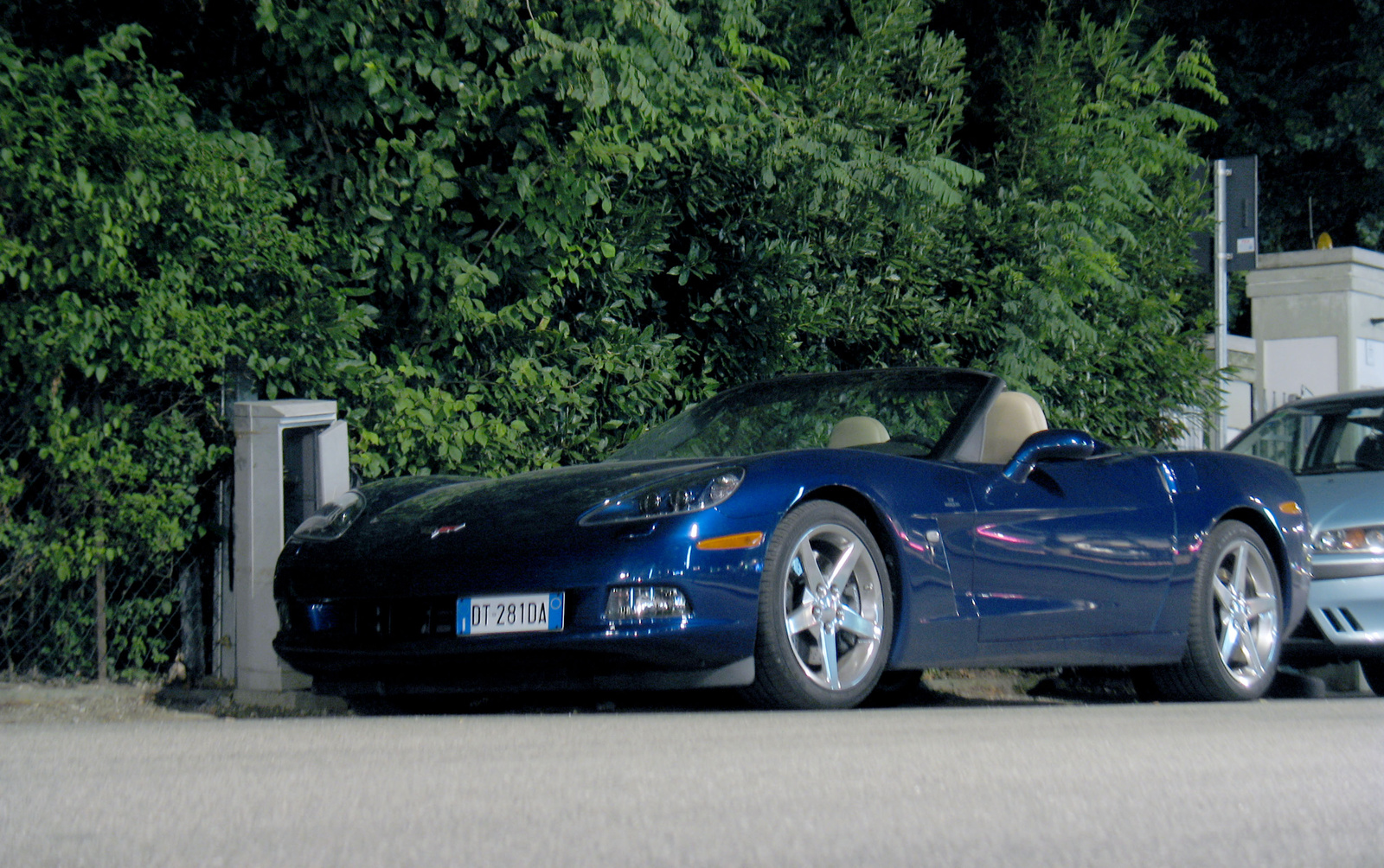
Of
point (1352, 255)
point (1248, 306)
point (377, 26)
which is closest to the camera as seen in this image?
point (377, 26)

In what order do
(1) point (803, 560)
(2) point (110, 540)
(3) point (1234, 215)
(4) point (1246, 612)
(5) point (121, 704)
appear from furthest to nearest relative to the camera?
(3) point (1234, 215), (4) point (1246, 612), (2) point (110, 540), (5) point (121, 704), (1) point (803, 560)

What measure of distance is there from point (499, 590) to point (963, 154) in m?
7.55

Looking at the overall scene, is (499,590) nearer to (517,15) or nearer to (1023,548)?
(1023,548)

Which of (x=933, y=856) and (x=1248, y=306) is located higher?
(x=1248, y=306)

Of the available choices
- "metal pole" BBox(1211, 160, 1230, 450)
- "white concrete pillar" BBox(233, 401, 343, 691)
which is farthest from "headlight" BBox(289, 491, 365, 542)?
"metal pole" BBox(1211, 160, 1230, 450)

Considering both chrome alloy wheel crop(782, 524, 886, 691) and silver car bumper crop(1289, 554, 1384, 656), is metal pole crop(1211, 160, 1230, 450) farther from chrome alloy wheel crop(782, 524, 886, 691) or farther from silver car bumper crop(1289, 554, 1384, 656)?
chrome alloy wheel crop(782, 524, 886, 691)

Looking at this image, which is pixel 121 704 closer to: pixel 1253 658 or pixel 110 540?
pixel 110 540

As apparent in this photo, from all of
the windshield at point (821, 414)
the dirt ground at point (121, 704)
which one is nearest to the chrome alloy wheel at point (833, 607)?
the windshield at point (821, 414)

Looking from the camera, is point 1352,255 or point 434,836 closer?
point 434,836

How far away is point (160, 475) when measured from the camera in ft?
21.5

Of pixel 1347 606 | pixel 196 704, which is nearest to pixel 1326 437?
pixel 1347 606

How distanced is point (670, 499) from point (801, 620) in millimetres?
539

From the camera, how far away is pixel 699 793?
10.3ft

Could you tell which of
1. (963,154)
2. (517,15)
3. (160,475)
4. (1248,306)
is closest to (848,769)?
(160,475)
